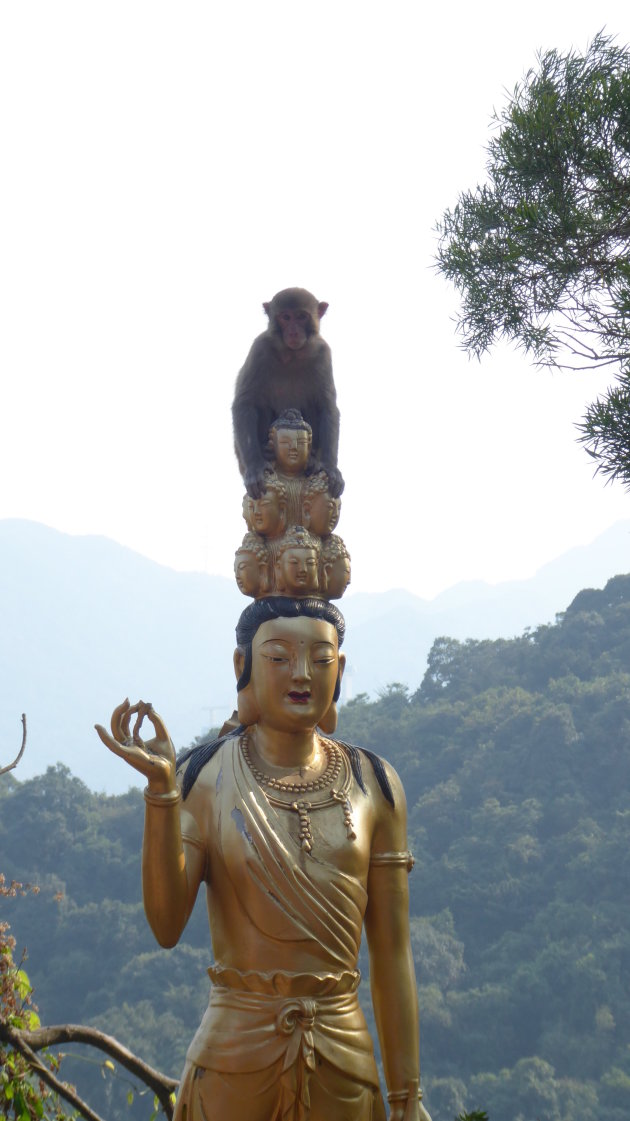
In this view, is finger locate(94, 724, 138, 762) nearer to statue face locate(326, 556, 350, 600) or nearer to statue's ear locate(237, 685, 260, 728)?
statue's ear locate(237, 685, 260, 728)

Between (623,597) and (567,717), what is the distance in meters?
4.71

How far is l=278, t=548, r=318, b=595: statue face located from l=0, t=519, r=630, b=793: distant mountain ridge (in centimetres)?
7590

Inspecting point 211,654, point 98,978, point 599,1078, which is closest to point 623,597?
point 599,1078

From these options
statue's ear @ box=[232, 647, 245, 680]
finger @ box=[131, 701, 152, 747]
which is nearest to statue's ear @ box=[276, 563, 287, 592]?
statue's ear @ box=[232, 647, 245, 680]

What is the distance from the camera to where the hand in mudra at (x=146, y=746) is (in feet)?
13.4

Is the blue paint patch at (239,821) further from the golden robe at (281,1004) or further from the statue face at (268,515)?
the statue face at (268,515)

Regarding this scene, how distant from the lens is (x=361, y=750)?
16.0 ft

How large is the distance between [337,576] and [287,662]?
1.33 feet

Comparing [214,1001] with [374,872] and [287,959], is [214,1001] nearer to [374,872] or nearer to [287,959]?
[287,959]

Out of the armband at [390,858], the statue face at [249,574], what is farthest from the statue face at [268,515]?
the armband at [390,858]

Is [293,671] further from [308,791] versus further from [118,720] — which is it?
[118,720]

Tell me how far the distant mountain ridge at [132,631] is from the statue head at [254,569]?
249 ft

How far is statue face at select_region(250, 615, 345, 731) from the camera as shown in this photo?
4605 mm

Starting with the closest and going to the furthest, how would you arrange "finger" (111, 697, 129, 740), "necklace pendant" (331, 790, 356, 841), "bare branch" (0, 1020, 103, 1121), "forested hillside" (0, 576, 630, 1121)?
"finger" (111, 697, 129, 740) < "necklace pendant" (331, 790, 356, 841) < "bare branch" (0, 1020, 103, 1121) < "forested hillside" (0, 576, 630, 1121)
